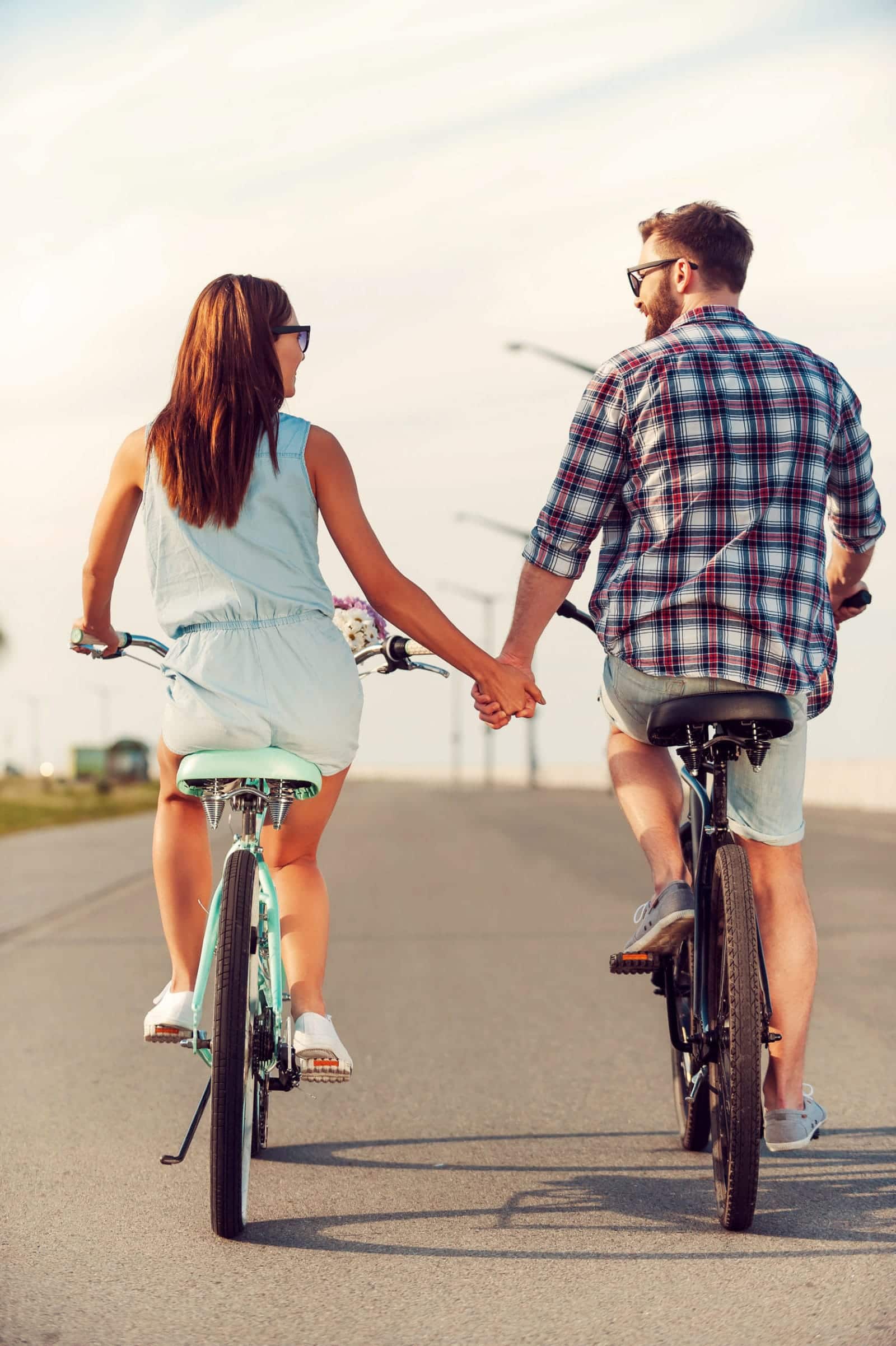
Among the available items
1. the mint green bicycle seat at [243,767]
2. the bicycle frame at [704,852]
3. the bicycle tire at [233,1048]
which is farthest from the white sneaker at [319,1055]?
the bicycle frame at [704,852]

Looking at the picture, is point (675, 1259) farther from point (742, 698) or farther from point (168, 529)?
point (168, 529)

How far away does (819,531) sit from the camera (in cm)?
415

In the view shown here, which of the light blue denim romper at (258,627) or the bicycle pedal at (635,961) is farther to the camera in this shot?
the bicycle pedal at (635,961)

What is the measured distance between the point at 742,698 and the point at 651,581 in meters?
0.39

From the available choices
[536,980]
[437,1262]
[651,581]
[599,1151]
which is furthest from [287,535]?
[536,980]

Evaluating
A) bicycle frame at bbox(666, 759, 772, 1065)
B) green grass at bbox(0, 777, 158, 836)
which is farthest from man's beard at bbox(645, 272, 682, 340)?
green grass at bbox(0, 777, 158, 836)

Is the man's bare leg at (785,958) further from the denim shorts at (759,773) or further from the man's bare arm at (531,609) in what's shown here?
the man's bare arm at (531,609)

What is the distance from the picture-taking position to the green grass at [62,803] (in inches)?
1425

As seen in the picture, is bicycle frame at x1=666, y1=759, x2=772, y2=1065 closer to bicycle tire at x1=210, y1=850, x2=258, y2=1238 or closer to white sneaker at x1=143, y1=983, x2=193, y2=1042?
bicycle tire at x1=210, y1=850, x2=258, y2=1238

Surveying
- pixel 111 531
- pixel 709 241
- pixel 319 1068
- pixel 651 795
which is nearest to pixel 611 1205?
pixel 319 1068

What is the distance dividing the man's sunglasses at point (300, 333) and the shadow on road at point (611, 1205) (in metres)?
2.17

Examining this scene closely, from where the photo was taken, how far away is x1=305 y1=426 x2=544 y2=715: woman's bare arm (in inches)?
163

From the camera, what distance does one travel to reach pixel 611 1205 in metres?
4.35

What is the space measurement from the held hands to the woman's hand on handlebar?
99 cm
